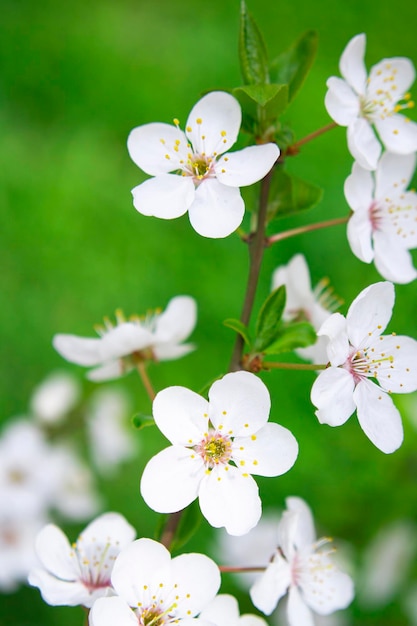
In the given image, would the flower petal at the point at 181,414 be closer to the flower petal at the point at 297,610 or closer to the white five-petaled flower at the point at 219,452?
the white five-petaled flower at the point at 219,452

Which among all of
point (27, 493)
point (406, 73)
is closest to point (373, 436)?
point (406, 73)

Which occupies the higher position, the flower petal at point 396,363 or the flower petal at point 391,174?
the flower petal at point 391,174

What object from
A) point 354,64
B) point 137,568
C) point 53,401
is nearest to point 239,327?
point 137,568

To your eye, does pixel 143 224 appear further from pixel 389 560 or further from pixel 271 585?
pixel 271 585

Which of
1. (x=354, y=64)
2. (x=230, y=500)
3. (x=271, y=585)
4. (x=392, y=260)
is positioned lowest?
(x=271, y=585)

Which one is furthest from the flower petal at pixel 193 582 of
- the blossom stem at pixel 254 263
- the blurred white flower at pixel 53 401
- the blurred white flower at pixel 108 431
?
the blurred white flower at pixel 108 431
